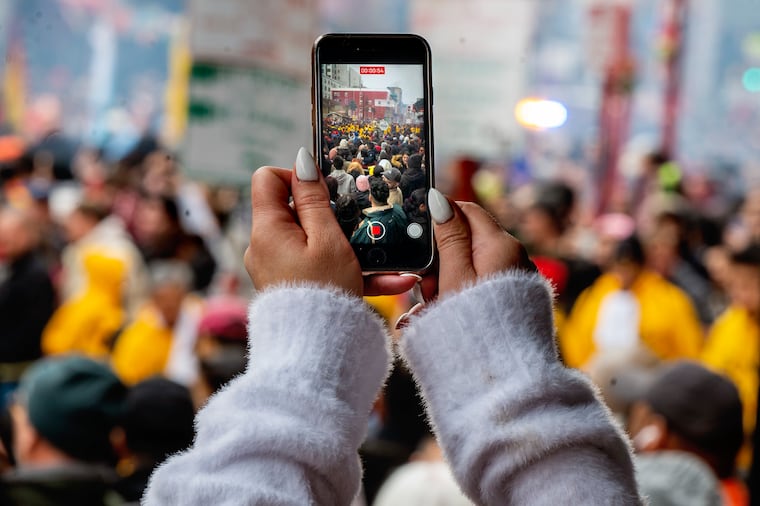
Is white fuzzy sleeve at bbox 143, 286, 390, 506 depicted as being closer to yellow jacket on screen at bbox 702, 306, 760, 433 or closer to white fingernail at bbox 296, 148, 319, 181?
white fingernail at bbox 296, 148, 319, 181

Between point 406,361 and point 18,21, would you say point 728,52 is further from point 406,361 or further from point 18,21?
point 406,361

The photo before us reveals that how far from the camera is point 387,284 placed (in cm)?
69

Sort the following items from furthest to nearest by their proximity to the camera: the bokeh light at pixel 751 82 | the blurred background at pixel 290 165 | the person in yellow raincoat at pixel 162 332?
1. the bokeh light at pixel 751 82
2. the person in yellow raincoat at pixel 162 332
3. the blurred background at pixel 290 165

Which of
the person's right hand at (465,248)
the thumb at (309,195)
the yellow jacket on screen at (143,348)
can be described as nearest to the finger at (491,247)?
the person's right hand at (465,248)

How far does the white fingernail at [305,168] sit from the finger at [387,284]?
92mm

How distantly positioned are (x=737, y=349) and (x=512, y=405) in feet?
6.19

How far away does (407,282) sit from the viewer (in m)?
0.69

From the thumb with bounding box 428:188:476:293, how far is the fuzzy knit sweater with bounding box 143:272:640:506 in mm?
14

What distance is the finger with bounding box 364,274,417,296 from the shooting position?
68 cm

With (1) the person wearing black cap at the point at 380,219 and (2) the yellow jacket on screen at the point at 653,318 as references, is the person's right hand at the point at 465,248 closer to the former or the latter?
(1) the person wearing black cap at the point at 380,219

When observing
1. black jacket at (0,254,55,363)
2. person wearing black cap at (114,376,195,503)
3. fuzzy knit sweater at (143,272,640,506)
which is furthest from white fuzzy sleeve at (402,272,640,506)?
black jacket at (0,254,55,363)

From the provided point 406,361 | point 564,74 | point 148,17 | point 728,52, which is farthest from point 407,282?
point 728,52

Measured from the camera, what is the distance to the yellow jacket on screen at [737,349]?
86.6 inches

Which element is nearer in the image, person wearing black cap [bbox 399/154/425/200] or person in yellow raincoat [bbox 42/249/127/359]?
person wearing black cap [bbox 399/154/425/200]
